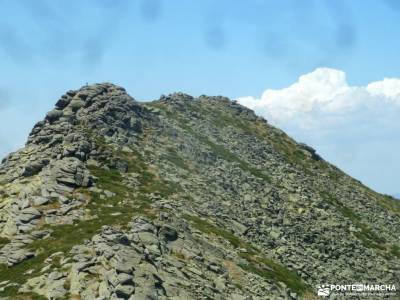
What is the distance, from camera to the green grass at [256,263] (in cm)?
6272

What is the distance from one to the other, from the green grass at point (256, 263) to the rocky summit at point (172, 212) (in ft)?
0.89

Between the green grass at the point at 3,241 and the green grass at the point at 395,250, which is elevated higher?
the green grass at the point at 395,250

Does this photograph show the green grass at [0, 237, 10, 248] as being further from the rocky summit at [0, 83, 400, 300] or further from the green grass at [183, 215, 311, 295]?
the green grass at [183, 215, 311, 295]

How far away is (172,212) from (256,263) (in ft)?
40.4

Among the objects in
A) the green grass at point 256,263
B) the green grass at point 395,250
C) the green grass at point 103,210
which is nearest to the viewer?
the green grass at point 103,210

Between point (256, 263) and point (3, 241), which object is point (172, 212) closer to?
point (256, 263)

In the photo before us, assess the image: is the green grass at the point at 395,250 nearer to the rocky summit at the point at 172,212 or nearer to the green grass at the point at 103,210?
the rocky summit at the point at 172,212

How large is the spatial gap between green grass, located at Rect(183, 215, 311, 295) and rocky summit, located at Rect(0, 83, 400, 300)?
0.27 meters

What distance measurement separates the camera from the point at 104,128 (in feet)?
296

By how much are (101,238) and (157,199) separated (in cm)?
1973

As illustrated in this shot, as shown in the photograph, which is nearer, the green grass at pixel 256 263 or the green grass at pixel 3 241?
the green grass at pixel 3 241

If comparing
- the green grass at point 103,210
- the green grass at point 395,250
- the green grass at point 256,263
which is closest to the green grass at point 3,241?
the green grass at point 103,210

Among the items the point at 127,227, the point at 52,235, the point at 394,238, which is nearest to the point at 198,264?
the point at 127,227

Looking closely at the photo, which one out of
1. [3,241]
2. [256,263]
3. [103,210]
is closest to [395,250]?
[256,263]
